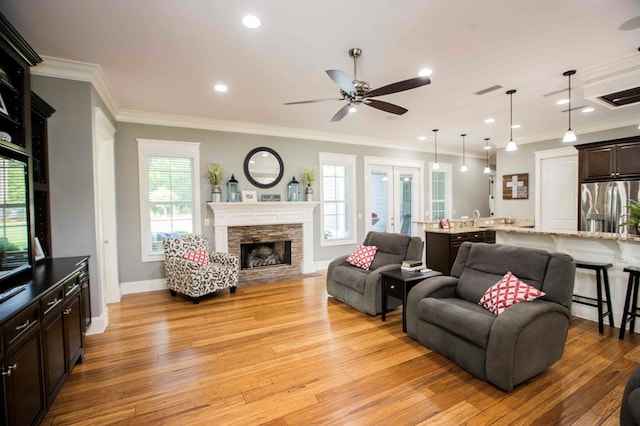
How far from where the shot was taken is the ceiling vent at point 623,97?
3.56 m

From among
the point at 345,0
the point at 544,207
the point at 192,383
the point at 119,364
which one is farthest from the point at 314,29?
the point at 544,207

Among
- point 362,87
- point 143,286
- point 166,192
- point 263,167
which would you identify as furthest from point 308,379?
point 263,167

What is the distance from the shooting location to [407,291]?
3.25 meters

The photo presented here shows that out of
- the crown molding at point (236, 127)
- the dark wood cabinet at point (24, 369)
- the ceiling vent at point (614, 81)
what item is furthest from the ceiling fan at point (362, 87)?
the crown molding at point (236, 127)

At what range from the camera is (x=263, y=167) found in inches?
230

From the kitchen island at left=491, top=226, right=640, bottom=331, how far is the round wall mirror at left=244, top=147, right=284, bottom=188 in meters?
4.24

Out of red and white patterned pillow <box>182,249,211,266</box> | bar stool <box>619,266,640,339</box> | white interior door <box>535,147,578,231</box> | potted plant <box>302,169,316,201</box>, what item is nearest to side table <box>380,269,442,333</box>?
bar stool <box>619,266,640,339</box>

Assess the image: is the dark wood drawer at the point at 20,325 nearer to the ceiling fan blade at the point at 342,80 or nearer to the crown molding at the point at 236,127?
the ceiling fan blade at the point at 342,80

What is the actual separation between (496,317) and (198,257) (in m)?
4.02

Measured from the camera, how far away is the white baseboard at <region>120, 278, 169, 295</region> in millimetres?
4875

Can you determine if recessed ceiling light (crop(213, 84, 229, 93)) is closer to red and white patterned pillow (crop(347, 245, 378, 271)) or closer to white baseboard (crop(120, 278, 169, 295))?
red and white patterned pillow (crop(347, 245, 378, 271))

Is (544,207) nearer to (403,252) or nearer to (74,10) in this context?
(403,252)

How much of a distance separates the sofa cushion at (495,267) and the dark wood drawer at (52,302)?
338 cm

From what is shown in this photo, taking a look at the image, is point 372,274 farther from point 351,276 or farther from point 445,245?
point 445,245
